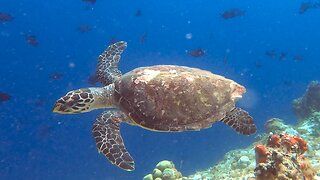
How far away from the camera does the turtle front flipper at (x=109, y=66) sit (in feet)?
22.5

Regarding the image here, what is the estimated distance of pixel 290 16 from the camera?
94000 millimetres

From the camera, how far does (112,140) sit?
5473 millimetres

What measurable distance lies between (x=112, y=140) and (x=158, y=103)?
1010mm

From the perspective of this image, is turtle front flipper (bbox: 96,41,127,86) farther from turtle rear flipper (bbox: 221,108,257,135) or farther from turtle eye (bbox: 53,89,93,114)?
turtle rear flipper (bbox: 221,108,257,135)

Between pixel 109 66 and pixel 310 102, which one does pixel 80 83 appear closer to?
pixel 310 102

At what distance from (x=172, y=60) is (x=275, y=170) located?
44469 millimetres

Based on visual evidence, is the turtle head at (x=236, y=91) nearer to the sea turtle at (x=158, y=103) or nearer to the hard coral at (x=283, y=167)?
the sea turtle at (x=158, y=103)

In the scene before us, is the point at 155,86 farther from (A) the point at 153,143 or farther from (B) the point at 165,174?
(A) the point at 153,143

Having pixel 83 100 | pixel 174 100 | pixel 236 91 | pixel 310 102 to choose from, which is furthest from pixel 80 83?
pixel 174 100

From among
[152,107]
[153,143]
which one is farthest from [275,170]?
[153,143]

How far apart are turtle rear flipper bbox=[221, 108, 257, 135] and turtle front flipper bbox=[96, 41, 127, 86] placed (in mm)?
2457

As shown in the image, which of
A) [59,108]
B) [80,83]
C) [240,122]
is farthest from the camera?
[80,83]

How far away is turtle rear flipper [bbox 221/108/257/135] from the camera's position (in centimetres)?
608

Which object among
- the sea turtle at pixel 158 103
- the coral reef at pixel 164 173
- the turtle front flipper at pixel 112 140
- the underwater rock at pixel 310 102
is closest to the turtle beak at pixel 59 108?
the sea turtle at pixel 158 103
